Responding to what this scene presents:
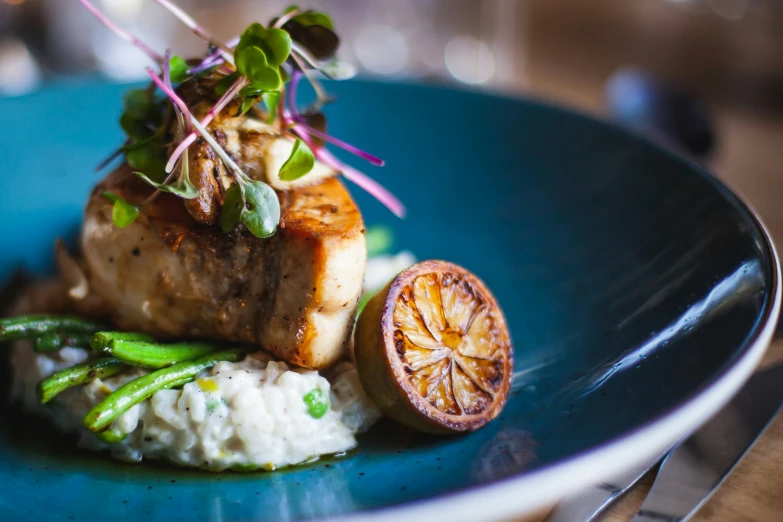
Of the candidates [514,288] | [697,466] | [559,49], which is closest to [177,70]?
[514,288]

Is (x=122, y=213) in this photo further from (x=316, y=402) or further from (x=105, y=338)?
(x=316, y=402)

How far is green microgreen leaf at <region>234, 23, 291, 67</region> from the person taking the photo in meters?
2.21

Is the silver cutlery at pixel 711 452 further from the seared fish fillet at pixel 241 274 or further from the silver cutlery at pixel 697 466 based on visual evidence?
the seared fish fillet at pixel 241 274

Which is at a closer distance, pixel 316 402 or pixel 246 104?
pixel 316 402

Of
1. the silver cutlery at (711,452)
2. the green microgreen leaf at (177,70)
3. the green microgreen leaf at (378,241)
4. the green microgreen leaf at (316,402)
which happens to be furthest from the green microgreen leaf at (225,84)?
the silver cutlery at (711,452)

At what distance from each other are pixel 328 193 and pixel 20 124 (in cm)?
178

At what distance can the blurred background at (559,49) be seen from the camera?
459 centimetres

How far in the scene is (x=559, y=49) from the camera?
7238 millimetres

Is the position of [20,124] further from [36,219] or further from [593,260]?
[593,260]

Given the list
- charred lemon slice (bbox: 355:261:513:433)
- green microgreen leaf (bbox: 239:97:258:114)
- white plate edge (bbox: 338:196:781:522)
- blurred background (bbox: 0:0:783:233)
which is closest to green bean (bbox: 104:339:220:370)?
charred lemon slice (bbox: 355:261:513:433)

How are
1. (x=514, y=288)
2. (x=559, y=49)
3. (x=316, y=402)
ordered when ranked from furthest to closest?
(x=559, y=49), (x=514, y=288), (x=316, y=402)

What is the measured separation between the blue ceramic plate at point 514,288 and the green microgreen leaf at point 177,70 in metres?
1.14

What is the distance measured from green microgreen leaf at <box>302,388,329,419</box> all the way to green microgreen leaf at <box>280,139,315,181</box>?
65 cm

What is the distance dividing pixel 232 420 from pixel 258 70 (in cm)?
100
